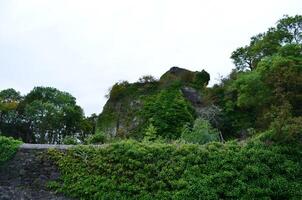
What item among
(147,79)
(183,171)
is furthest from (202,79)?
(183,171)

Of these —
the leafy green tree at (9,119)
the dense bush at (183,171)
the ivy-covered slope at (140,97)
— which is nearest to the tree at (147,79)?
the ivy-covered slope at (140,97)

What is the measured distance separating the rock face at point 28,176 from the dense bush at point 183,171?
13.0 inches

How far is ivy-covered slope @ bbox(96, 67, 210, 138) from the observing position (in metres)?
25.7

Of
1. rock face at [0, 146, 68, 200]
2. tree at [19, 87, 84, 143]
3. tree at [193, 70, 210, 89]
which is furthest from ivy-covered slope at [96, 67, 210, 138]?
tree at [19, 87, 84, 143]

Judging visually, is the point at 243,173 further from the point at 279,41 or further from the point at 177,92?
the point at 279,41


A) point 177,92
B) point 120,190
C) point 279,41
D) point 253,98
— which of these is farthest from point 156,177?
point 279,41

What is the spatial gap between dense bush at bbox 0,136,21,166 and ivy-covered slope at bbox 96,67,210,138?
10.8 meters

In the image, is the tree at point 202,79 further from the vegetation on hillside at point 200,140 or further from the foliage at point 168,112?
the foliage at point 168,112

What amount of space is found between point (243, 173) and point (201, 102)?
46.8 ft

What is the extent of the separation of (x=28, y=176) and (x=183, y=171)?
4.57 metres

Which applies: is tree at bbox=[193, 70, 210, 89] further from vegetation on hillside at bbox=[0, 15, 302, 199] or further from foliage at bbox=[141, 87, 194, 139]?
foliage at bbox=[141, 87, 194, 139]

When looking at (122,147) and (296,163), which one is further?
(122,147)

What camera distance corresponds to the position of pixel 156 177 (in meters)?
13.5

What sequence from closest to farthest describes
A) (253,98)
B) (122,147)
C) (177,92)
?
(122,147)
(253,98)
(177,92)
